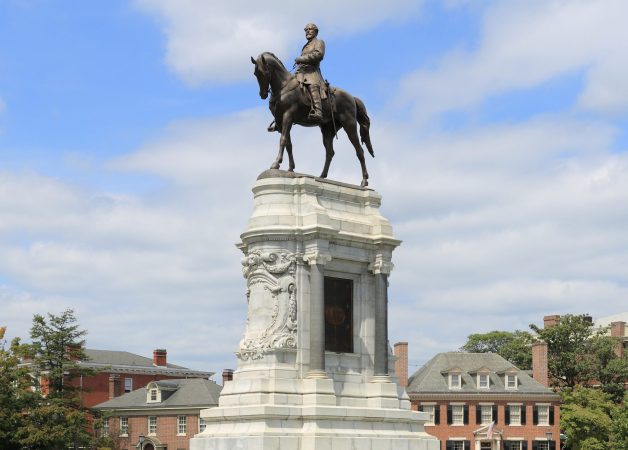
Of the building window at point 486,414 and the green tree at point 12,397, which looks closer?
the green tree at point 12,397

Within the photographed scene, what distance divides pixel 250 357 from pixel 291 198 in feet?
15.4

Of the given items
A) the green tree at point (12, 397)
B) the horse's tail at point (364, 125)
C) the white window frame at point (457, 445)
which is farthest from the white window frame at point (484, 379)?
the horse's tail at point (364, 125)

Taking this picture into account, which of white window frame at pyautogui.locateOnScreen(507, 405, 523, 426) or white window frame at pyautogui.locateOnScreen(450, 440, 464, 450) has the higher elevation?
white window frame at pyautogui.locateOnScreen(507, 405, 523, 426)

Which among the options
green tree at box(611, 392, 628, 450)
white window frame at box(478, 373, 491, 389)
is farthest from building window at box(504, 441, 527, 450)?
Answer: green tree at box(611, 392, 628, 450)

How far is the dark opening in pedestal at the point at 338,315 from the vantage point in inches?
1268

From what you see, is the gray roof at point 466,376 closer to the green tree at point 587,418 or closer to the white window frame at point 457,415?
the white window frame at point 457,415

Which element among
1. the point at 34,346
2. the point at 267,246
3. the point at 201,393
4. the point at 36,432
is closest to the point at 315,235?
the point at 267,246

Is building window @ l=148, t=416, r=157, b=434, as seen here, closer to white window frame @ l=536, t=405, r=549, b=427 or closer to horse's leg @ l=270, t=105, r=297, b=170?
white window frame @ l=536, t=405, r=549, b=427

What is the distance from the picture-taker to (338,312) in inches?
1280

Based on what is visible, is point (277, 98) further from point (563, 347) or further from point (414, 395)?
point (563, 347)

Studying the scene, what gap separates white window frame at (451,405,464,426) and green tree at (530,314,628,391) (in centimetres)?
1385

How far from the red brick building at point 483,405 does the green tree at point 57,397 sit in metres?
25.7

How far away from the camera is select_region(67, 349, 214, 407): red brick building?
93.3 metres

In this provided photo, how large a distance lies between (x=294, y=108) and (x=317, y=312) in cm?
631
